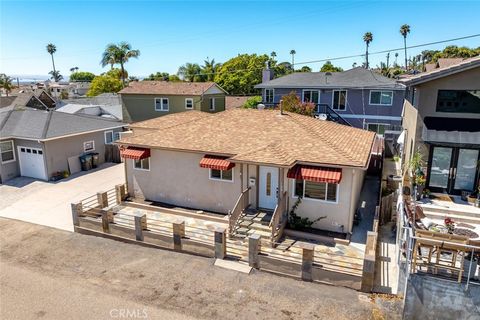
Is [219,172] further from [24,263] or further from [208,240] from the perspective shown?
[24,263]

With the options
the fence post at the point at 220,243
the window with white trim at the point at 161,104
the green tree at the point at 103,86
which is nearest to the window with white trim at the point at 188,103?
the window with white trim at the point at 161,104

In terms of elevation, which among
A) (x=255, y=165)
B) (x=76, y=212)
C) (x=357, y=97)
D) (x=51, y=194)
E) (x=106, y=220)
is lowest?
(x=51, y=194)

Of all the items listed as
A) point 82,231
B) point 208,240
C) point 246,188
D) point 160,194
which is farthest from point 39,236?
point 246,188

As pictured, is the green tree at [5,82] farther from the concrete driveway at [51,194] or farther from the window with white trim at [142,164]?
the window with white trim at [142,164]

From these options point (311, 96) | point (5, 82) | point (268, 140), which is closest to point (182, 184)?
point (268, 140)

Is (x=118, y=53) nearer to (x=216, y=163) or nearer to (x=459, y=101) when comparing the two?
(x=216, y=163)

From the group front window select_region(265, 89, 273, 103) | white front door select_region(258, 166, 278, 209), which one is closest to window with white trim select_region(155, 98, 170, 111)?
front window select_region(265, 89, 273, 103)
